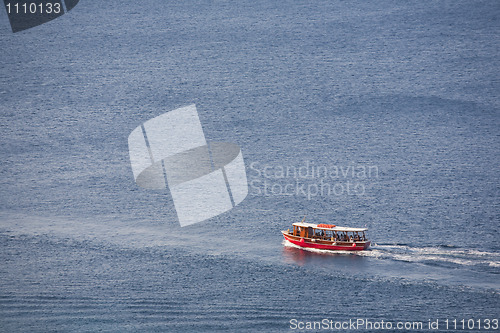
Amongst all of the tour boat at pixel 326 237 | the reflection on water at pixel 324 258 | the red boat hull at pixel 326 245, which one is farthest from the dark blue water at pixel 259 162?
the tour boat at pixel 326 237

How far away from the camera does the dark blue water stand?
43.6 m

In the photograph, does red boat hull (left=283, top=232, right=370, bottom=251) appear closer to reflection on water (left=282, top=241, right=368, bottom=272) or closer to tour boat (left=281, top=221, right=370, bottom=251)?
tour boat (left=281, top=221, right=370, bottom=251)

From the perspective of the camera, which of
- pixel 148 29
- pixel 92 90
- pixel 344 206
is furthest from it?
pixel 148 29

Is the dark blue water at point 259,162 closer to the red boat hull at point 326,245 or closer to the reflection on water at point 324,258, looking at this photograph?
the reflection on water at point 324,258

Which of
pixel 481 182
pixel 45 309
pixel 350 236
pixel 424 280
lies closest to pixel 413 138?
pixel 481 182

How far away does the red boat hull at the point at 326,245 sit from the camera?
49.2 meters

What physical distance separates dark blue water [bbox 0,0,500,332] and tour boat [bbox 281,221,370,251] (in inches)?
35.8

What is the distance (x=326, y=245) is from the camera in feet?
166

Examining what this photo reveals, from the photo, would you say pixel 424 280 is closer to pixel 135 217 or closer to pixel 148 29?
pixel 135 217

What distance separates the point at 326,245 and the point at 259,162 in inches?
957

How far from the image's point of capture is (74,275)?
48438 millimetres

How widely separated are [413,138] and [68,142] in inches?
1691

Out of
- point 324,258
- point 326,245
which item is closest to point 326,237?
point 326,245

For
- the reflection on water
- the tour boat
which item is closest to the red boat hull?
the tour boat
